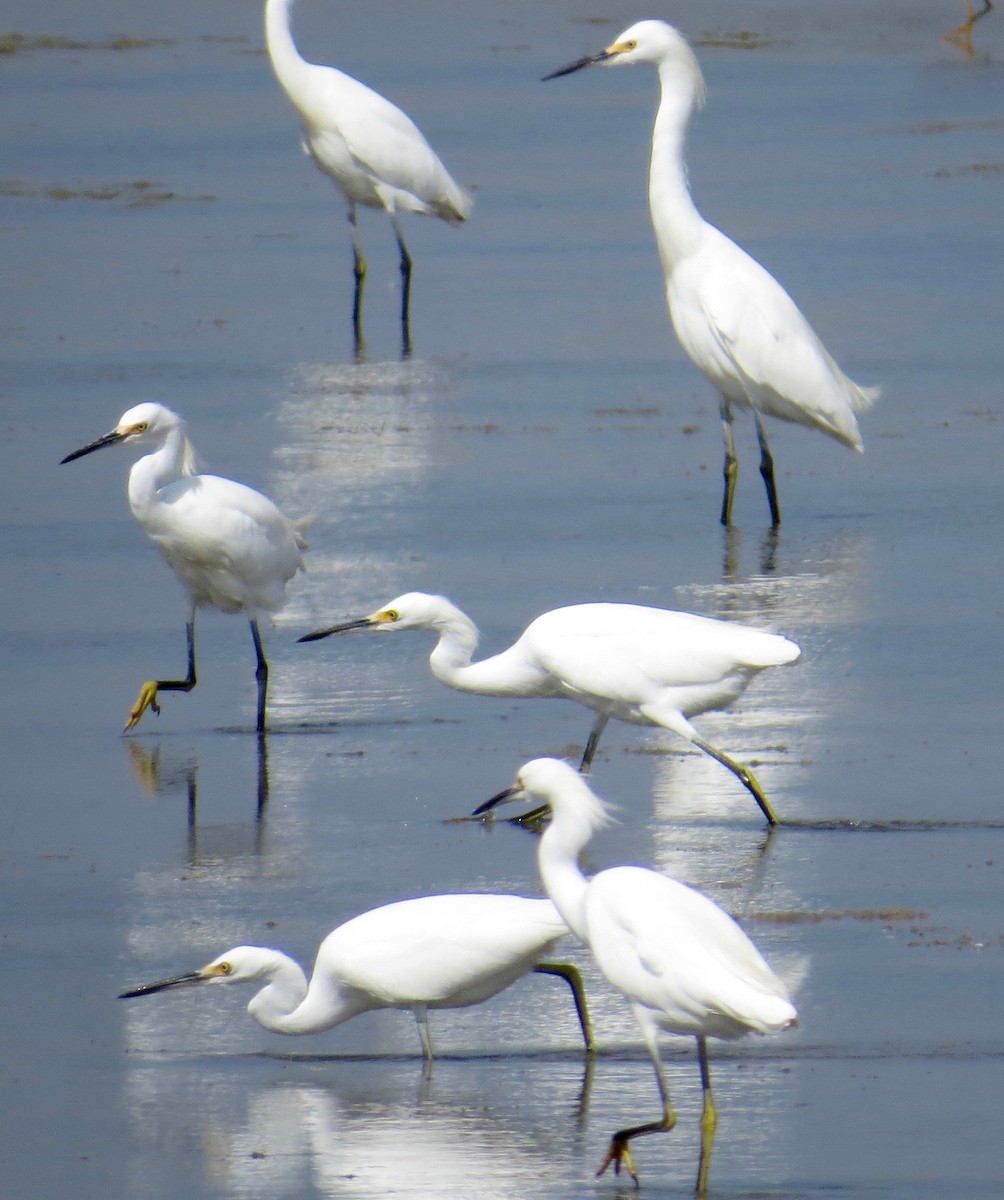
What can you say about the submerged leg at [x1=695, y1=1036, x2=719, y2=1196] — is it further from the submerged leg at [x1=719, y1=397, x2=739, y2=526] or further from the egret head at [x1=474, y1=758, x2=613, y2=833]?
the submerged leg at [x1=719, y1=397, x2=739, y2=526]

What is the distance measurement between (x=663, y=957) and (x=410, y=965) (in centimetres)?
82

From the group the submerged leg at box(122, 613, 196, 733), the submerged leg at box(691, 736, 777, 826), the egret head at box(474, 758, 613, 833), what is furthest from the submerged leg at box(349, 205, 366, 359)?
the egret head at box(474, 758, 613, 833)

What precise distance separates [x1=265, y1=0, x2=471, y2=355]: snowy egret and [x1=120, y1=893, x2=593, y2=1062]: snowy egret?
1065 cm

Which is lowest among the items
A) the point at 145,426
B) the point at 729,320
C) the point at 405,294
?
the point at 405,294

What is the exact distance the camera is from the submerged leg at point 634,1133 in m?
5.25

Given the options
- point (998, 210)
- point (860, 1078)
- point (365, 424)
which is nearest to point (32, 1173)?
point (860, 1078)

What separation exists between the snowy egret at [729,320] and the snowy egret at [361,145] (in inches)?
176

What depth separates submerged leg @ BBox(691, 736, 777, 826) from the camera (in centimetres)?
751

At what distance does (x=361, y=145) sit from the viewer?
16828 mm

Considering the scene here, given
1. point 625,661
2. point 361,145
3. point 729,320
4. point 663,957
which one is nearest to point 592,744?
point 625,661

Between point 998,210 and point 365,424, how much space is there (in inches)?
277

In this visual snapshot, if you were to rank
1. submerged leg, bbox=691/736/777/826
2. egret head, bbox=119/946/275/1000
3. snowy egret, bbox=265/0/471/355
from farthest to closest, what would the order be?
1. snowy egret, bbox=265/0/471/355
2. submerged leg, bbox=691/736/777/826
3. egret head, bbox=119/946/275/1000

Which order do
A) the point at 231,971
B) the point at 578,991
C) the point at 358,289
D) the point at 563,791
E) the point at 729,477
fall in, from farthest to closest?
the point at 358,289 → the point at 729,477 → the point at 231,971 → the point at 578,991 → the point at 563,791

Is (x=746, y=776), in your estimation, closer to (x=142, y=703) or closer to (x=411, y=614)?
(x=411, y=614)
